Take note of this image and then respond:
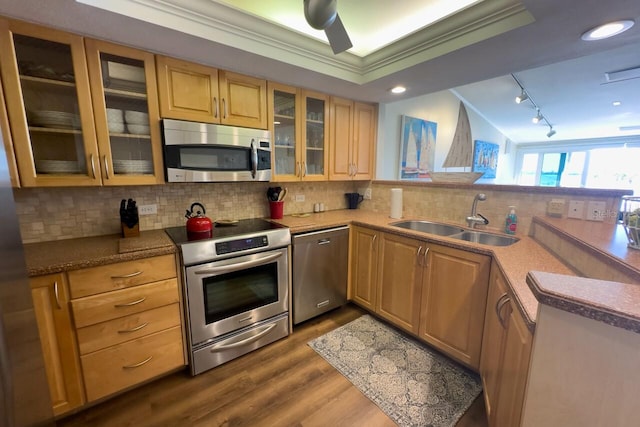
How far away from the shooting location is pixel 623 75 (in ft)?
10.1

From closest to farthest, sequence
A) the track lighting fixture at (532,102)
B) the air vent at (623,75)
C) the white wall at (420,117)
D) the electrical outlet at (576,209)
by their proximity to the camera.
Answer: the electrical outlet at (576,209) → the air vent at (623,75) → the white wall at (420,117) → the track lighting fixture at (532,102)

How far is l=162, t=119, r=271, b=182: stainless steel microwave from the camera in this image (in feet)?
5.89

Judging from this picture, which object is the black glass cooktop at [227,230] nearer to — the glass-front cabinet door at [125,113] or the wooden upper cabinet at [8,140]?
the glass-front cabinet door at [125,113]

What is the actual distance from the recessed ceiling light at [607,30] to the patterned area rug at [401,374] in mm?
2185

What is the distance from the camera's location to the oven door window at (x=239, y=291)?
5.85ft

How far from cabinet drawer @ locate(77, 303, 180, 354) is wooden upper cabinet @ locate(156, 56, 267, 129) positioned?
1313 mm

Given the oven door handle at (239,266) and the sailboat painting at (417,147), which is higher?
the sailboat painting at (417,147)

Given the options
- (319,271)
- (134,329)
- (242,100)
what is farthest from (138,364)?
(242,100)

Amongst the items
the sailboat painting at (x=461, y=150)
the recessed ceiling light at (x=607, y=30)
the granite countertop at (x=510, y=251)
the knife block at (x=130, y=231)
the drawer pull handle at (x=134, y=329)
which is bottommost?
the drawer pull handle at (x=134, y=329)

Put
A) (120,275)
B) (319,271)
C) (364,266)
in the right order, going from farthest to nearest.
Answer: (364,266)
(319,271)
(120,275)

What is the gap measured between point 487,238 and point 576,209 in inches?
21.8

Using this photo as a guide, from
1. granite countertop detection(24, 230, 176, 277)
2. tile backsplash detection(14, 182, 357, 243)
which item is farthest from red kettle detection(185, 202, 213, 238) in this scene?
tile backsplash detection(14, 182, 357, 243)

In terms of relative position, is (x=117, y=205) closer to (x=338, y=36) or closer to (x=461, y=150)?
(x=338, y=36)

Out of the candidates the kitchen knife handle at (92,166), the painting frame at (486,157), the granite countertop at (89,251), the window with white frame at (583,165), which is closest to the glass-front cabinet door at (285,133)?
the granite countertop at (89,251)
